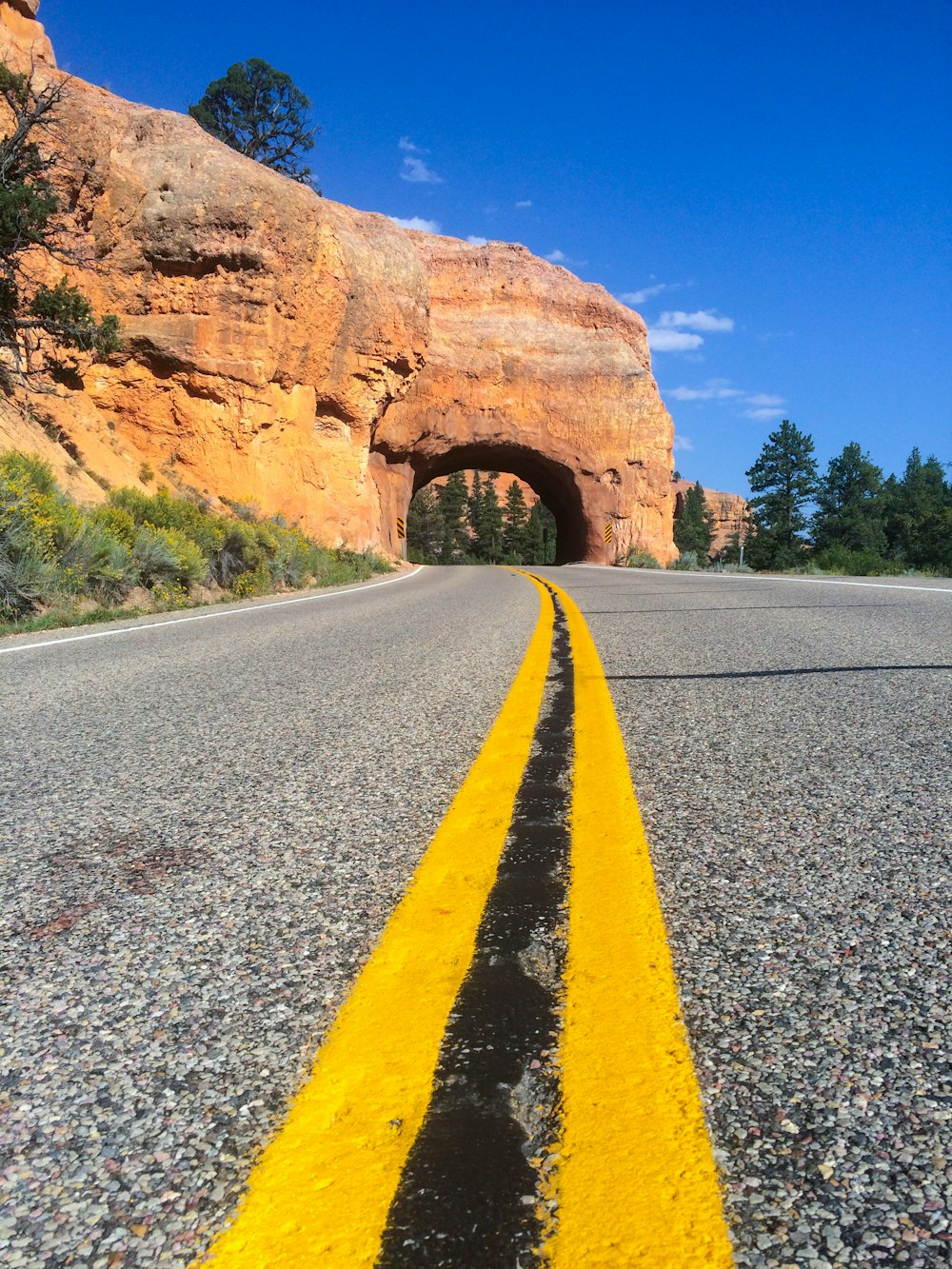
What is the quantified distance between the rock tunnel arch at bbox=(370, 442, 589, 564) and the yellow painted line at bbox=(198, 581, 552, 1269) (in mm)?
39276

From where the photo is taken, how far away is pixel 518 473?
5394 cm

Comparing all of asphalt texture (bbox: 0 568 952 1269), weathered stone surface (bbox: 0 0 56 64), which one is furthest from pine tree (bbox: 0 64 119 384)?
asphalt texture (bbox: 0 568 952 1269)

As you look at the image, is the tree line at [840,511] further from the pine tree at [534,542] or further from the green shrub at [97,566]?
the green shrub at [97,566]

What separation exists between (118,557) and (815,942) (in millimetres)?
11738

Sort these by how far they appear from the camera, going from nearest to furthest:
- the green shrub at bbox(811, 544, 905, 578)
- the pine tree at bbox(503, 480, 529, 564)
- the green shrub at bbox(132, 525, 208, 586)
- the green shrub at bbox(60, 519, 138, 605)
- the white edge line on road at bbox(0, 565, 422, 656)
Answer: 1. the white edge line on road at bbox(0, 565, 422, 656)
2. the green shrub at bbox(60, 519, 138, 605)
3. the green shrub at bbox(132, 525, 208, 586)
4. the green shrub at bbox(811, 544, 905, 578)
5. the pine tree at bbox(503, 480, 529, 564)

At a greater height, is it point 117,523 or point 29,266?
point 29,266

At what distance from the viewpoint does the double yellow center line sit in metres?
1.06

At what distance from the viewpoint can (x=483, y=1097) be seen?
1.32 m

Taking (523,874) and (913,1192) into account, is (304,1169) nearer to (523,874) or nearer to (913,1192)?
(913,1192)

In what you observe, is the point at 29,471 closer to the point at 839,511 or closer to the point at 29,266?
the point at 29,266

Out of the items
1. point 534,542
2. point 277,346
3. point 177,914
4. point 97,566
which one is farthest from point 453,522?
point 177,914

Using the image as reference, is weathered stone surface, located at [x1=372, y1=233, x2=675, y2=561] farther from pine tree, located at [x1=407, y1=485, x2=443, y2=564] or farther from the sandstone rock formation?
pine tree, located at [x1=407, y1=485, x2=443, y2=564]

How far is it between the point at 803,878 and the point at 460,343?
148ft

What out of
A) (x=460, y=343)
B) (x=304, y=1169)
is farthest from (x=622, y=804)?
(x=460, y=343)
